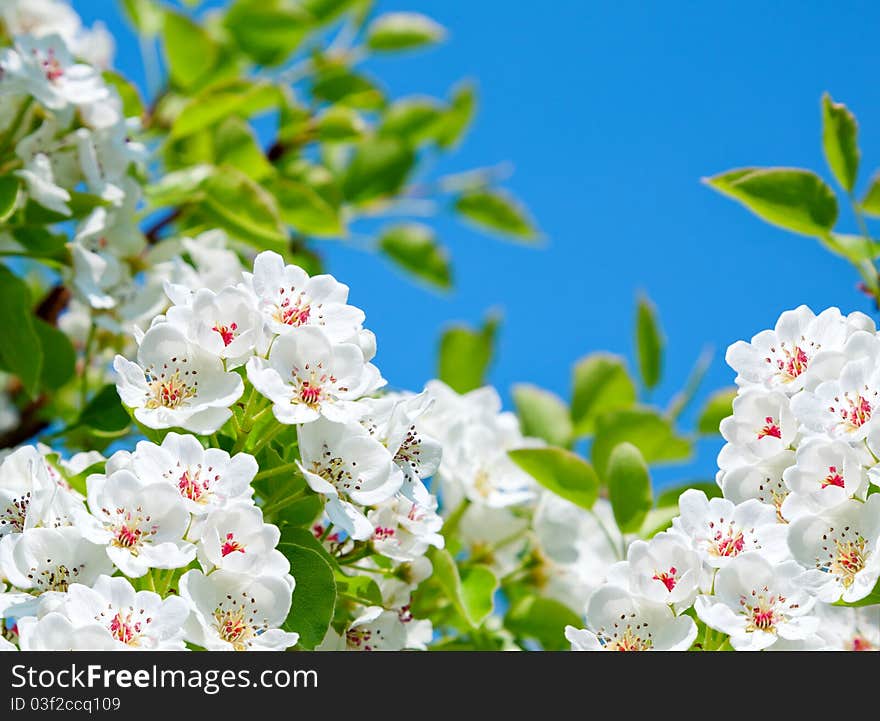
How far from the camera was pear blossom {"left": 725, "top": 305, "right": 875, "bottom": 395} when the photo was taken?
1.34 m

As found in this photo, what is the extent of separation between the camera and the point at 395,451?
49.9 inches

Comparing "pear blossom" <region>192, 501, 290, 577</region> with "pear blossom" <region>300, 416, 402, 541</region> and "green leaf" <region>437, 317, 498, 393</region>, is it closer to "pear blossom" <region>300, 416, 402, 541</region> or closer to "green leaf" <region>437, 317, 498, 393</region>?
"pear blossom" <region>300, 416, 402, 541</region>

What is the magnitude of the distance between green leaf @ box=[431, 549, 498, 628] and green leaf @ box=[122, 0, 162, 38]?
4.68ft

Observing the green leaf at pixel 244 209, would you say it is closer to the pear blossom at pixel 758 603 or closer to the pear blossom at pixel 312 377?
the pear blossom at pixel 312 377

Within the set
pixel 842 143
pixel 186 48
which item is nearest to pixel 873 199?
pixel 842 143

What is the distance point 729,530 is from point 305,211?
3.12ft

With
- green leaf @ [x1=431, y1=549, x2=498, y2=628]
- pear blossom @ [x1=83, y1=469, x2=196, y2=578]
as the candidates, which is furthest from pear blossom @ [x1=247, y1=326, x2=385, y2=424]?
green leaf @ [x1=431, y1=549, x2=498, y2=628]

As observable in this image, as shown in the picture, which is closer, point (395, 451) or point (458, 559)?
point (395, 451)

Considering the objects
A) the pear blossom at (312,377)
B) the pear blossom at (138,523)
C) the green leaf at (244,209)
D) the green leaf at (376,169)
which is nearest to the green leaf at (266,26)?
the green leaf at (376,169)

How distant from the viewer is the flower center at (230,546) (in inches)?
45.8

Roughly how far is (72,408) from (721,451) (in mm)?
1215

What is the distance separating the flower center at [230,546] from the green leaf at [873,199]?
3.03 ft

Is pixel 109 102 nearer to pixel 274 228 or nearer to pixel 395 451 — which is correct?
pixel 274 228
